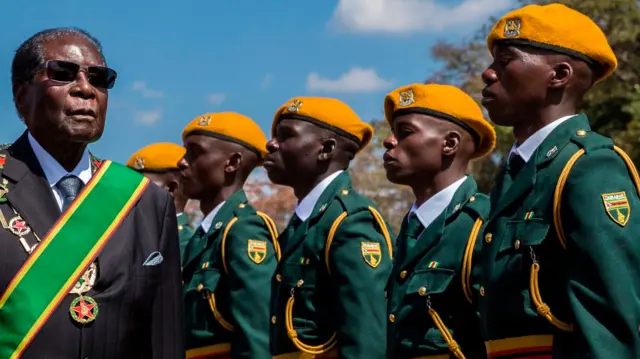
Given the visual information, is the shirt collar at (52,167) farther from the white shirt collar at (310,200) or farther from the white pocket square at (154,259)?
the white shirt collar at (310,200)

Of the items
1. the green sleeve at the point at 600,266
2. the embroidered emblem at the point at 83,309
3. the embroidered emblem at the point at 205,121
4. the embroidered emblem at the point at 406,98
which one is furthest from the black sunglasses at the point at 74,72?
the embroidered emblem at the point at 205,121

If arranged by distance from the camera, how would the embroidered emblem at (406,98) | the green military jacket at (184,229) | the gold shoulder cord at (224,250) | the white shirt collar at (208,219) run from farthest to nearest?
the green military jacket at (184,229) < the white shirt collar at (208,219) < the gold shoulder cord at (224,250) < the embroidered emblem at (406,98)

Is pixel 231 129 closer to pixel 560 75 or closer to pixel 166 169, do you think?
pixel 166 169

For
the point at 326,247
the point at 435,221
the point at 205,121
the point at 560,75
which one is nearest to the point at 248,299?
the point at 326,247

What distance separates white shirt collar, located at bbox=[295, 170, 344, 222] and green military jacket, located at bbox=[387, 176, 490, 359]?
1455 millimetres

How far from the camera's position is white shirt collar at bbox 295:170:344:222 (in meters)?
7.45

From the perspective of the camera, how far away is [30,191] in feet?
13.4

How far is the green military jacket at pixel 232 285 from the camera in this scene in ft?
25.9

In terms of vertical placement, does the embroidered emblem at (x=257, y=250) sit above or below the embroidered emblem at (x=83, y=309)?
above

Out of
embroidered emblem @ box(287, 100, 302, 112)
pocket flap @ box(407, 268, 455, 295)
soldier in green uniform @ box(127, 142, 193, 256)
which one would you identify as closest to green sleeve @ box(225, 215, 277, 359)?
embroidered emblem @ box(287, 100, 302, 112)

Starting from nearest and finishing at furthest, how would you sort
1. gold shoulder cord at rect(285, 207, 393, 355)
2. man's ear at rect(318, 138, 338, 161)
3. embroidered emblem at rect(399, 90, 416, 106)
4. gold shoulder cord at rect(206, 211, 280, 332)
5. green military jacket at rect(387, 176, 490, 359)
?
green military jacket at rect(387, 176, 490, 359)
embroidered emblem at rect(399, 90, 416, 106)
gold shoulder cord at rect(285, 207, 393, 355)
man's ear at rect(318, 138, 338, 161)
gold shoulder cord at rect(206, 211, 280, 332)

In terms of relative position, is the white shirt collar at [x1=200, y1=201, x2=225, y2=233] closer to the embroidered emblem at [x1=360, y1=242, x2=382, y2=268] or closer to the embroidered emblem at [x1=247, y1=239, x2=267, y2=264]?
the embroidered emblem at [x1=247, y1=239, x2=267, y2=264]

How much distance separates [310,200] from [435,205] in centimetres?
140

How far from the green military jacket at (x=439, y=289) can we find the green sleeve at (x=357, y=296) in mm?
417
